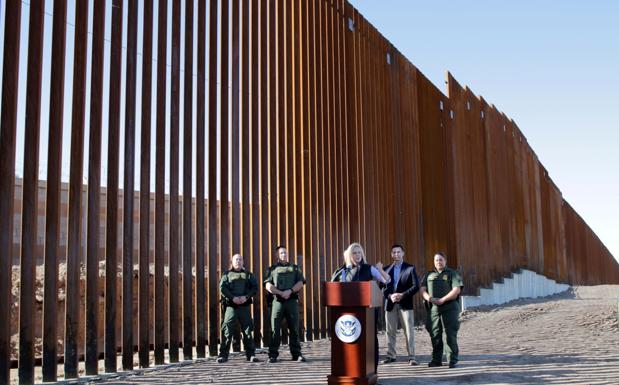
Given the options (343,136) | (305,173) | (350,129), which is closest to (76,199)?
(305,173)

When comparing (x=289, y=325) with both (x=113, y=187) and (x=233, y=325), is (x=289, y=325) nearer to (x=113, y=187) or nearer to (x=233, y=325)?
(x=233, y=325)

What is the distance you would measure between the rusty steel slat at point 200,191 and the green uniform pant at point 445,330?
306cm

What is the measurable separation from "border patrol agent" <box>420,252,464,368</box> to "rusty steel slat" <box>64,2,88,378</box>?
4048 millimetres

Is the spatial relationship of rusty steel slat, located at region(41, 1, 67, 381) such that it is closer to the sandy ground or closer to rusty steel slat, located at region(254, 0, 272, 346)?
the sandy ground

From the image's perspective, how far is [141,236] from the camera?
965cm

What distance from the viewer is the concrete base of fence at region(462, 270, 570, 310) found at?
23.2 m

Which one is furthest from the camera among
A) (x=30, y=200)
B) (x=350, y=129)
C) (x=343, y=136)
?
(x=350, y=129)

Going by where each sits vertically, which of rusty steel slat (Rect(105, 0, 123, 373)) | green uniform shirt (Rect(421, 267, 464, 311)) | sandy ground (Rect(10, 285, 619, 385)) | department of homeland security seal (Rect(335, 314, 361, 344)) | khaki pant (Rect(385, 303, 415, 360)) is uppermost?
rusty steel slat (Rect(105, 0, 123, 373))

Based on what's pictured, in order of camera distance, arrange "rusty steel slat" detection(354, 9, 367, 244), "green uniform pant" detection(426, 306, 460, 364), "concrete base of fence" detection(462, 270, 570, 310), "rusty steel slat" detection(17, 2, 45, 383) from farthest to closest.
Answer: "concrete base of fence" detection(462, 270, 570, 310) → "rusty steel slat" detection(354, 9, 367, 244) → "green uniform pant" detection(426, 306, 460, 364) → "rusty steel slat" detection(17, 2, 45, 383)

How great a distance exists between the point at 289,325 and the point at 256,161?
2969 mm

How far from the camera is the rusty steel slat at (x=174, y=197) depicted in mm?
9953

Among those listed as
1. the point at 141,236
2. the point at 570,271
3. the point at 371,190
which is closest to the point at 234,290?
the point at 141,236

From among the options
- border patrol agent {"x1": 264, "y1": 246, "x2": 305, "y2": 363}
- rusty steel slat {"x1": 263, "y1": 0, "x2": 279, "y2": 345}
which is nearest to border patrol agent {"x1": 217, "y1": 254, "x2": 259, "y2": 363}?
border patrol agent {"x1": 264, "y1": 246, "x2": 305, "y2": 363}

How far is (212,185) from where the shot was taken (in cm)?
1096
